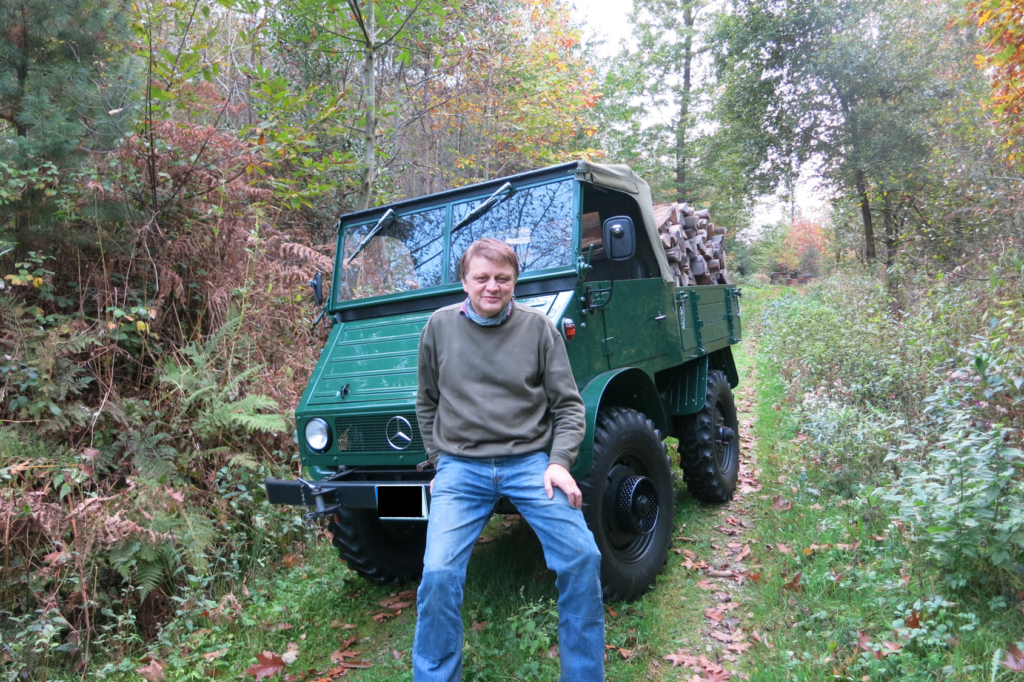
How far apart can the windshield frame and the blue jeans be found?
133cm

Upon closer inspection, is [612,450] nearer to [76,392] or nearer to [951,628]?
[951,628]

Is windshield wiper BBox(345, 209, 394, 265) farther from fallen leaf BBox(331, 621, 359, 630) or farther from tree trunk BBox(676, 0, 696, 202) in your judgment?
tree trunk BBox(676, 0, 696, 202)

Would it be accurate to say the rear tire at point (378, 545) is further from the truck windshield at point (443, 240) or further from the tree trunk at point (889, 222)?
the tree trunk at point (889, 222)

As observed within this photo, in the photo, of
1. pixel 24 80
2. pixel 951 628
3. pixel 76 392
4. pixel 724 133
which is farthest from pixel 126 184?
pixel 724 133

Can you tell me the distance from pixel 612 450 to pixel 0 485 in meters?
3.45

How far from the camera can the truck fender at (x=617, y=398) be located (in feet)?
9.66

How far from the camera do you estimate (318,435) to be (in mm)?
3248

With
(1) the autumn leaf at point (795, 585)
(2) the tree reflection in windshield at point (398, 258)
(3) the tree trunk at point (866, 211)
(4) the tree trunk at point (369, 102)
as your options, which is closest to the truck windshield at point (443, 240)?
(2) the tree reflection in windshield at point (398, 258)

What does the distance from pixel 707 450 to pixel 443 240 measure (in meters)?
2.70

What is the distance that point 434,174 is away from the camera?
36.9ft

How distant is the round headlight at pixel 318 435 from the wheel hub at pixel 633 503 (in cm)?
154

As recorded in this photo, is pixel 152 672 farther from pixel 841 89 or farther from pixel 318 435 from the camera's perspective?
pixel 841 89

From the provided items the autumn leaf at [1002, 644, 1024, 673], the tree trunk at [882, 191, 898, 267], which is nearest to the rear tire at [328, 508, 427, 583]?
the autumn leaf at [1002, 644, 1024, 673]

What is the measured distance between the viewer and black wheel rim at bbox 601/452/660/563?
3232mm
